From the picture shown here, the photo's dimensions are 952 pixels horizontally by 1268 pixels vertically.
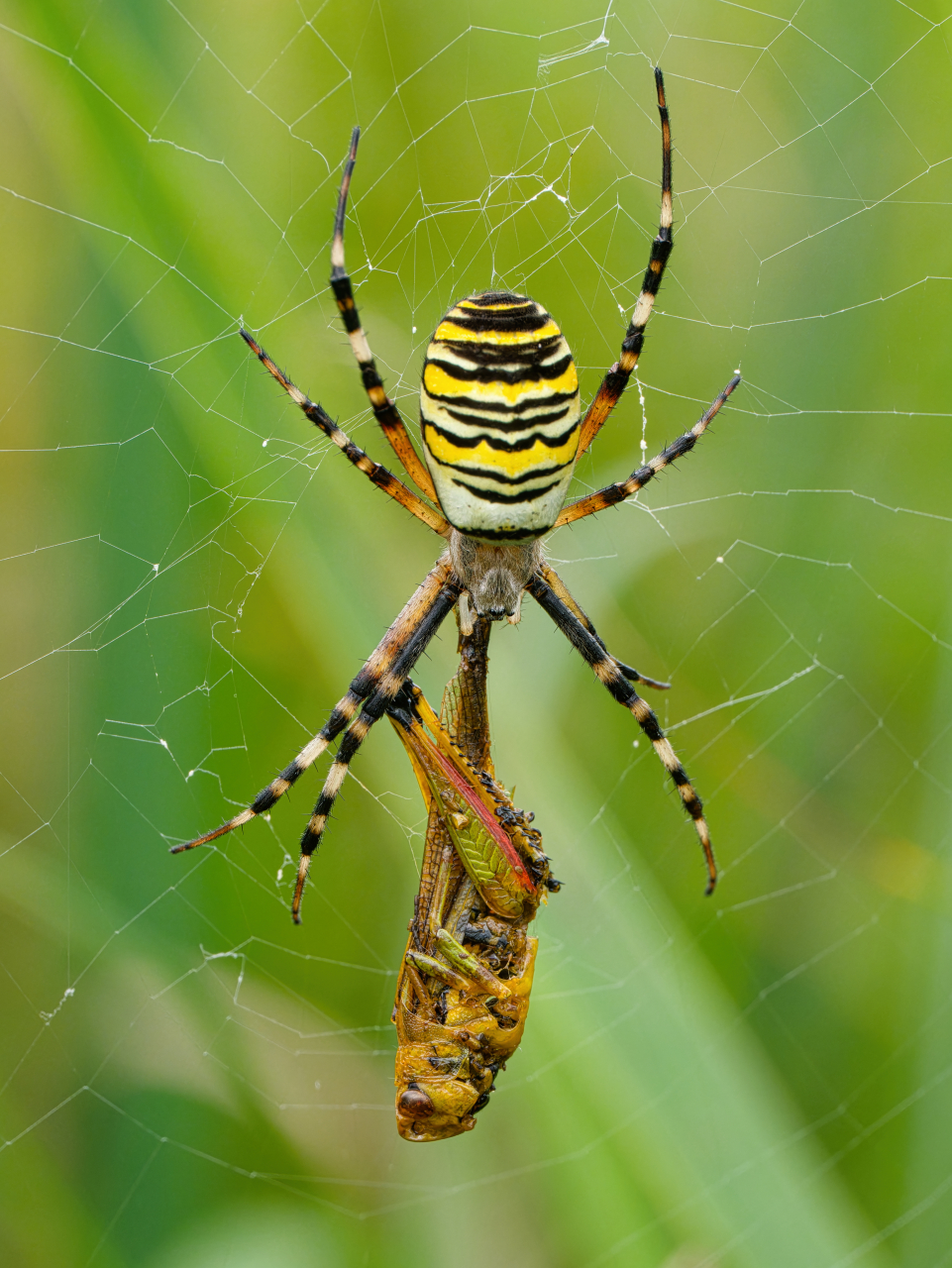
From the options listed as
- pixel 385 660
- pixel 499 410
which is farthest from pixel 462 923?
pixel 499 410

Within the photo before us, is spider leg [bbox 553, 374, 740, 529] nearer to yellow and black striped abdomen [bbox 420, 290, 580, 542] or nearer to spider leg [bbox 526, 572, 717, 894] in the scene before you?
spider leg [bbox 526, 572, 717, 894]

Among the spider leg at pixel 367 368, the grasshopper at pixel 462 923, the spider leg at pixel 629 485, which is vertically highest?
the spider leg at pixel 367 368

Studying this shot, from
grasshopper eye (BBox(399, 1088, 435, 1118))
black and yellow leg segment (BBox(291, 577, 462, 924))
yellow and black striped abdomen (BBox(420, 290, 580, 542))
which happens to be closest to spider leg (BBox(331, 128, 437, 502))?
yellow and black striped abdomen (BBox(420, 290, 580, 542))

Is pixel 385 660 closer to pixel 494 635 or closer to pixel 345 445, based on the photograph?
pixel 494 635

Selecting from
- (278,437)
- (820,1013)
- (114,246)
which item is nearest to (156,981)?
(278,437)

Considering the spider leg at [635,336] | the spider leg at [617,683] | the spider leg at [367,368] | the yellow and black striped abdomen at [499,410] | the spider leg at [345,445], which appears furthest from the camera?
the spider leg at [617,683]

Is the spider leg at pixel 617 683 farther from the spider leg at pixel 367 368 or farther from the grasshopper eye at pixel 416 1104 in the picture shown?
the grasshopper eye at pixel 416 1104

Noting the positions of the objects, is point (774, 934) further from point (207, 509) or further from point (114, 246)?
point (114, 246)

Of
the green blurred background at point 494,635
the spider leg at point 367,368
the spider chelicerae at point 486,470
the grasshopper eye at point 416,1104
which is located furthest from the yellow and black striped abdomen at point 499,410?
the grasshopper eye at point 416,1104
